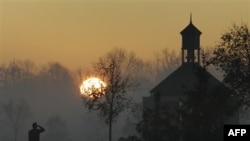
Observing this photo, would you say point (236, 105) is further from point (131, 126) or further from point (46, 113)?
point (46, 113)

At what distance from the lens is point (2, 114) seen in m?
168

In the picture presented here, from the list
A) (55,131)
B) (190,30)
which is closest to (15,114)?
(55,131)

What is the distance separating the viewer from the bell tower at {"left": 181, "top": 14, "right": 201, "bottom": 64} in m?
82.8

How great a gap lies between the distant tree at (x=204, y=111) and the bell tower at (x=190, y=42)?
34740 mm

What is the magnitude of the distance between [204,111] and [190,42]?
38.6 m

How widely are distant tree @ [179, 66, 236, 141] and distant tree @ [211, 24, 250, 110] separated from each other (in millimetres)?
11417

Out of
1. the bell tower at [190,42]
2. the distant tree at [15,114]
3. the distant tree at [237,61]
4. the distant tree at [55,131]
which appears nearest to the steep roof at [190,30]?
the bell tower at [190,42]

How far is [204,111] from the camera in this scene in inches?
1779

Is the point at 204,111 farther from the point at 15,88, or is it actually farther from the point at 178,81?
the point at 15,88

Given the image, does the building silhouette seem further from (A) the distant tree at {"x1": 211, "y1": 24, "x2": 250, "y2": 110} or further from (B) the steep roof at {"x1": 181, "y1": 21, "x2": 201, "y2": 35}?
(A) the distant tree at {"x1": 211, "y1": 24, "x2": 250, "y2": 110}

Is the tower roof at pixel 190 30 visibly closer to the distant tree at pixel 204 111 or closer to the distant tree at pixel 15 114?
the distant tree at pixel 204 111

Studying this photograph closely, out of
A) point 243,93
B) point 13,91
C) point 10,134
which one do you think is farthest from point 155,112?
point 13,91

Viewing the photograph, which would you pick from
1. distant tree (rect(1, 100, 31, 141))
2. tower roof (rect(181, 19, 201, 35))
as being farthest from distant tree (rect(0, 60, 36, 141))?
tower roof (rect(181, 19, 201, 35))

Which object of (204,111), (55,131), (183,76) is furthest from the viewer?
(55,131)
